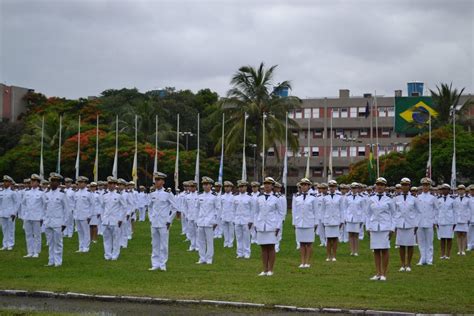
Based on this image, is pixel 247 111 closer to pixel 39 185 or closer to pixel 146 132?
pixel 146 132

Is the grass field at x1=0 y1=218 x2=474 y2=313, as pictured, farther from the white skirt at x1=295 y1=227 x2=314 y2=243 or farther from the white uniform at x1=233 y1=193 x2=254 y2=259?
the white skirt at x1=295 y1=227 x2=314 y2=243

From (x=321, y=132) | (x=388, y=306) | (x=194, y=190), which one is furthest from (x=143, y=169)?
(x=388, y=306)

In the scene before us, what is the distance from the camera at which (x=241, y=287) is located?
1620cm

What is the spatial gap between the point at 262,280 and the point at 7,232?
12.9 meters

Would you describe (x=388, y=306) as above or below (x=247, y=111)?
below

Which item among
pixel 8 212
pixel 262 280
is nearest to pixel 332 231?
pixel 262 280

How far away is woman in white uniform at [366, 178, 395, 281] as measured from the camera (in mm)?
17750

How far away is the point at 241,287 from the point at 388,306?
366cm

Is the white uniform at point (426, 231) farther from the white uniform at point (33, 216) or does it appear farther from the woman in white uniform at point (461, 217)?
the white uniform at point (33, 216)

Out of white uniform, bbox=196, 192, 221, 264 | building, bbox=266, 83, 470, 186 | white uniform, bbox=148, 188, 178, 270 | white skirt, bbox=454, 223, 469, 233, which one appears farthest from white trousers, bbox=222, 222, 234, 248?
building, bbox=266, 83, 470, 186

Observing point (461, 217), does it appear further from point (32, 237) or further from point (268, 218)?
point (32, 237)

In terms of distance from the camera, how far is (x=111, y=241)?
75.7ft

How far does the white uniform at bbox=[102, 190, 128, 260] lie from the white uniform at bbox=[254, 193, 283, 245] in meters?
5.49

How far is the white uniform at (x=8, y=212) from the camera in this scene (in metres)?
27.0
